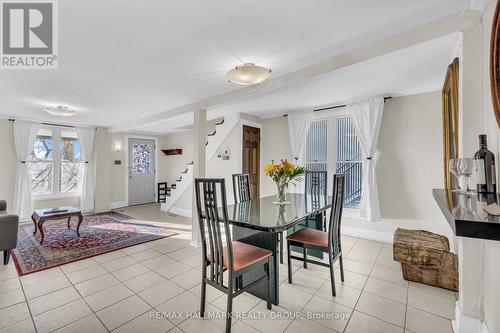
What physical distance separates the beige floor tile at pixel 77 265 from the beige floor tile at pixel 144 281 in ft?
2.76

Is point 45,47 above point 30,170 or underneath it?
above

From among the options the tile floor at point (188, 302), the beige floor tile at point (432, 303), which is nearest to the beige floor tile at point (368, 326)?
the tile floor at point (188, 302)

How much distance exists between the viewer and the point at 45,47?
211 centimetres

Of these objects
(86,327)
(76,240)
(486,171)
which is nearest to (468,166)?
(486,171)

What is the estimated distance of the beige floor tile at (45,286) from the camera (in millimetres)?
2268

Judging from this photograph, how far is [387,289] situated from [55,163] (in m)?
7.38

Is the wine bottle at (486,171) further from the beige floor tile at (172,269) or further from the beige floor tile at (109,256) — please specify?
the beige floor tile at (109,256)

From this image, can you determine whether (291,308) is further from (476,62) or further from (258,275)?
(476,62)

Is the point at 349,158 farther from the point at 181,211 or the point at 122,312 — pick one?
the point at 181,211

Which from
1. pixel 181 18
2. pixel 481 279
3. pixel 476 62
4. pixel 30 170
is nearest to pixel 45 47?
pixel 181 18

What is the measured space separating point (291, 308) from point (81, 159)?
6.54 m

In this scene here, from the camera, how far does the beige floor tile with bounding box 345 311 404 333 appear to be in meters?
1.77

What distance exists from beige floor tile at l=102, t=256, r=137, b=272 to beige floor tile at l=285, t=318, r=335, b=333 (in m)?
2.27

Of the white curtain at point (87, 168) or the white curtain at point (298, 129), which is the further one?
the white curtain at point (87, 168)
